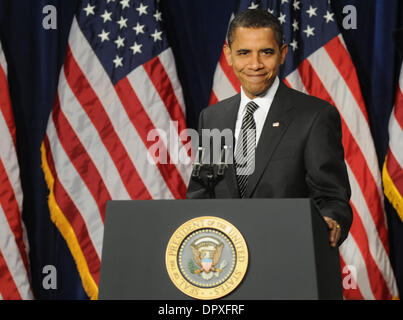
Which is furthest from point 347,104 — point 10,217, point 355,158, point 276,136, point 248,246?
point 248,246

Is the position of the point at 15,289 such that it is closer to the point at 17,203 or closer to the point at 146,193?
the point at 17,203

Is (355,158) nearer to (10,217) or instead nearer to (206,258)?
(10,217)

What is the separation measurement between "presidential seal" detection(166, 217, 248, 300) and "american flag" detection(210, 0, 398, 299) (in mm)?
2255

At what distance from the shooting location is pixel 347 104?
3537mm

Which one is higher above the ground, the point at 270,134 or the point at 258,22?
the point at 258,22

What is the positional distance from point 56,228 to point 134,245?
2572mm

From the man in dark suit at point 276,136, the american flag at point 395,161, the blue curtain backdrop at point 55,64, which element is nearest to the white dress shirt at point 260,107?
the man in dark suit at point 276,136

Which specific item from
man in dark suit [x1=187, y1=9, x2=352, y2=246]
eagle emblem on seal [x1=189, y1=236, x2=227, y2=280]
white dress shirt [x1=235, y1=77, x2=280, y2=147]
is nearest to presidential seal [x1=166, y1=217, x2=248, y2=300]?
eagle emblem on seal [x1=189, y1=236, x2=227, y2=280]

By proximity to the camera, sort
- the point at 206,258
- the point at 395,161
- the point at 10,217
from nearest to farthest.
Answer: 1. the point at 206,258
2. the point at 395,161
3. the point at 10,217

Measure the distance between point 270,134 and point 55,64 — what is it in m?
2.48

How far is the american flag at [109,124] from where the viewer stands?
3.60 m

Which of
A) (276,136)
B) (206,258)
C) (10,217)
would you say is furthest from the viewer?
(10,217)

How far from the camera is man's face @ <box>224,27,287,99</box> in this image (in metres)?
1.95

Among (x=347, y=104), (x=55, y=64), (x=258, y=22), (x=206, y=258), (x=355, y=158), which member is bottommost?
(x=206, y=258)
